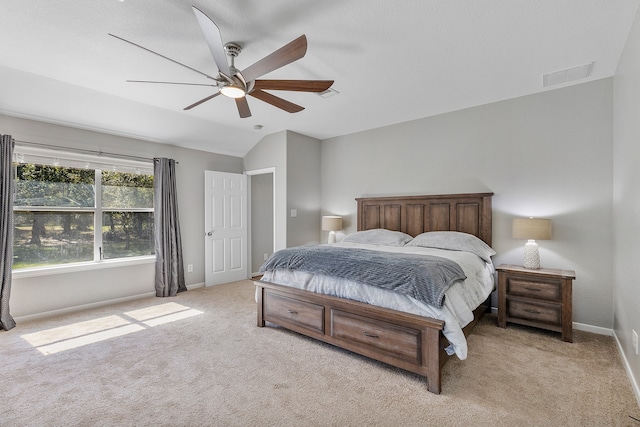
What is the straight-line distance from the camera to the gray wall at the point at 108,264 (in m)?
3.49

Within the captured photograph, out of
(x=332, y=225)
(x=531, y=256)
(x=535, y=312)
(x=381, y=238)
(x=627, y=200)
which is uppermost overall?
(x=627, y=200)

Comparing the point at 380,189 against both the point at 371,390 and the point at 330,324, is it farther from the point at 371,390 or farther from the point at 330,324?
the point at 371,390

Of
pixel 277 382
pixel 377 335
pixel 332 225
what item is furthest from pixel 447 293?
pixel 332 225

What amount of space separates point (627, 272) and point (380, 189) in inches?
118

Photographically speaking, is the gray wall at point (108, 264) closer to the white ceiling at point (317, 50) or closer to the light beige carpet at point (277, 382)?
the white ceiling at point (317, 50)

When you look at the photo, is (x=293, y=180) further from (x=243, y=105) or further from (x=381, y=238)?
(x=243, y=105)

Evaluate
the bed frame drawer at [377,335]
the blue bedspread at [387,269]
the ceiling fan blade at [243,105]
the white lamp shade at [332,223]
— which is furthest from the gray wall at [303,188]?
the bed frame drawer at [377,335]

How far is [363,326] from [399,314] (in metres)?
0.36

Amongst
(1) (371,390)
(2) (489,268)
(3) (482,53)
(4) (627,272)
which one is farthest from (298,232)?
(4) (627,272)

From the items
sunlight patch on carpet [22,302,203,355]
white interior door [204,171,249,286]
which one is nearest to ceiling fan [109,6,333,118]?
sunlight patch on carpet [22,302,203,355]

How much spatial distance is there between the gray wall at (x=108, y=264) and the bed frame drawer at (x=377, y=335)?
10.9ft

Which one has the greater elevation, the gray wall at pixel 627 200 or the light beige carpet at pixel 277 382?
the gray wall at pixel 627 200

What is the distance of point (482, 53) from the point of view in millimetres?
2605

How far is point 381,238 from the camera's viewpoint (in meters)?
4.17
